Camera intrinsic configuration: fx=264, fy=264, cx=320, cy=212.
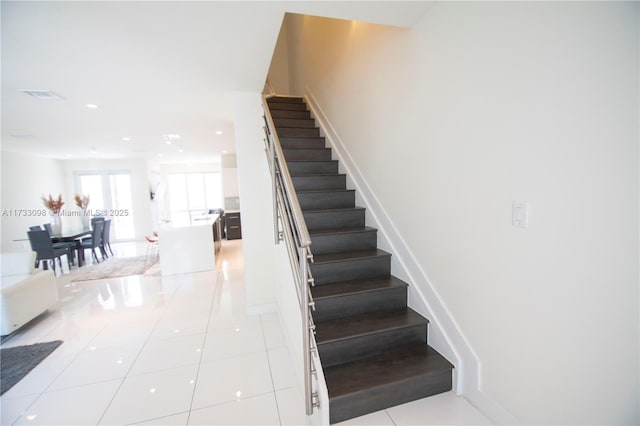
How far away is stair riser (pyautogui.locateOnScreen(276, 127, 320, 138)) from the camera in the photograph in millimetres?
3793

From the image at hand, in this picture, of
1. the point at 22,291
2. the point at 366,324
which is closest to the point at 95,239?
the point at 22,291

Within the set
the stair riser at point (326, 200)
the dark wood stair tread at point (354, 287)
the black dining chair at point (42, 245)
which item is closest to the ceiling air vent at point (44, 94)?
the stair riser at point (326, 200)

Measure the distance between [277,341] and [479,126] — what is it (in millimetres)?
2525

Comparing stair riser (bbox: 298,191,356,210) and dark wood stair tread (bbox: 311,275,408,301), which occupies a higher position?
stair riser (bbox: 298,191,356,210)

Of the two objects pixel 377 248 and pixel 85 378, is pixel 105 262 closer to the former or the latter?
pixel 85 378

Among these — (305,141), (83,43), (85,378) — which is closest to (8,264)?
(85,378)

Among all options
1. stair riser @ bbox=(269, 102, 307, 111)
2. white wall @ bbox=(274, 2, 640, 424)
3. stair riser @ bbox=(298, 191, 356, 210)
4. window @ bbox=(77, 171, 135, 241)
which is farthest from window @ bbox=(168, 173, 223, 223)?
white wall @ bbox=(274, 2, 640, 424)

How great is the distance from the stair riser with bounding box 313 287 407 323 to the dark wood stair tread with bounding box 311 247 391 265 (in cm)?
34

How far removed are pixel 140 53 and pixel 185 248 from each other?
3.80m

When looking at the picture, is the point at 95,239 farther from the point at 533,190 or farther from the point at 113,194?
the point at 533,190

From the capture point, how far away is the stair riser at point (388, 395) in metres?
1.59

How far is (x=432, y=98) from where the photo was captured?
1914 mm

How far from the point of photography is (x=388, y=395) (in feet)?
5.53

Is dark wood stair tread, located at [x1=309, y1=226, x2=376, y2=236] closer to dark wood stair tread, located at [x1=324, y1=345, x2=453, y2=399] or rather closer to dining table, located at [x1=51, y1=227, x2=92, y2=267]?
dark wood stair tread, located at [x1=324, y1=345, x2=453, y2=399]
